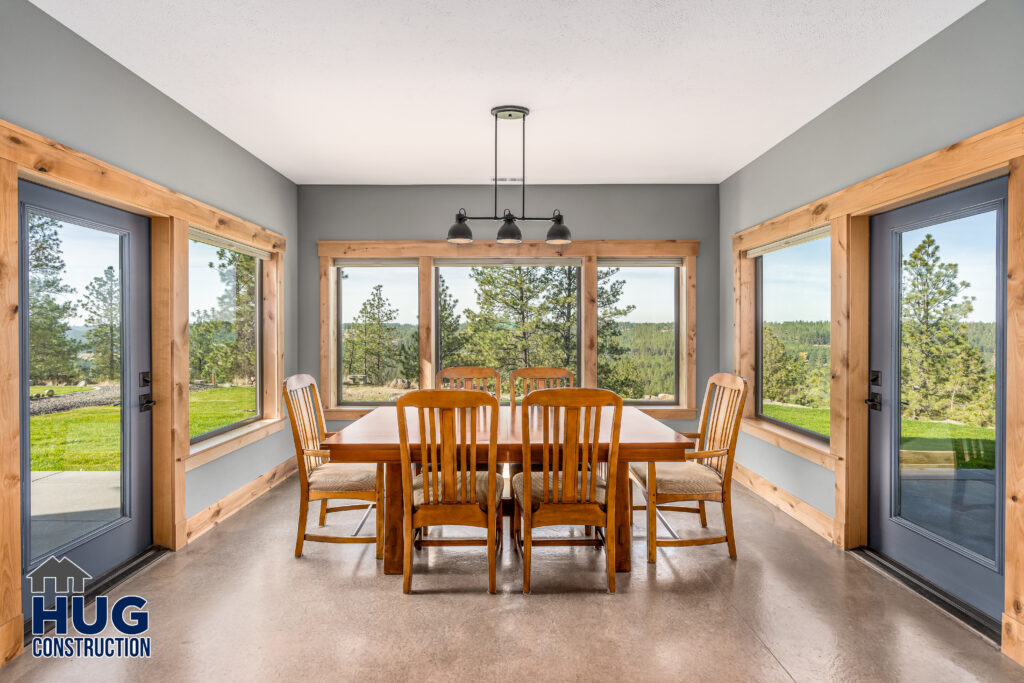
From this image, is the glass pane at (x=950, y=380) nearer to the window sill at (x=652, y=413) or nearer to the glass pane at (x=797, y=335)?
the glass pane at (x=797, y=335)

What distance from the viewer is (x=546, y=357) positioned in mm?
5172

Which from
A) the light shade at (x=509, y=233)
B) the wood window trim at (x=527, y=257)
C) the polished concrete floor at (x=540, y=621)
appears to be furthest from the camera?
the wood window trim at (x=527, y=257)

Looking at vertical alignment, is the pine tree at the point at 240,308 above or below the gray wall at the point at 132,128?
below

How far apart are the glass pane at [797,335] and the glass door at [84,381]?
14.2 feet

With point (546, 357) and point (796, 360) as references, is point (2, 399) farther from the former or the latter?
point (796, 360)

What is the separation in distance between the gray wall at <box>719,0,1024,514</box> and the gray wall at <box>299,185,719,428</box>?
53 cm

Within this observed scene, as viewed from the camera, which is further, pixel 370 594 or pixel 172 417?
pixel 172 417

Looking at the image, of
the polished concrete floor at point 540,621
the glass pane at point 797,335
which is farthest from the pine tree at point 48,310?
the glass pane at point 797,335

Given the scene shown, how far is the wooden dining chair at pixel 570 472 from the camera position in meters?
2.46

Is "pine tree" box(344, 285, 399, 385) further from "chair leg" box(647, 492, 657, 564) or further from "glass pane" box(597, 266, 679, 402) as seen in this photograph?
"chair leg" box(647, 492, 657, 564)

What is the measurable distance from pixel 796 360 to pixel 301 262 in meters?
4.37

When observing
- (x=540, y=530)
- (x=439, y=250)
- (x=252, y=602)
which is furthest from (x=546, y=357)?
(x=252, y=602)

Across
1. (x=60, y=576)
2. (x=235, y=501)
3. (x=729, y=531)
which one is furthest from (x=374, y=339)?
(x=729, y=531)
